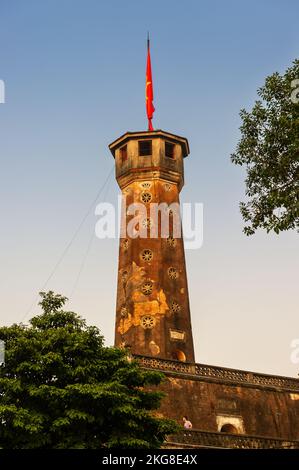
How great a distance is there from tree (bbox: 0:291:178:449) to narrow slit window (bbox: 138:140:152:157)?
58.5ft

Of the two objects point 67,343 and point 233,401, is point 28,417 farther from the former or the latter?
point 233,401

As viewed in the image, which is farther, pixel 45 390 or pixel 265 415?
pixel 265 415

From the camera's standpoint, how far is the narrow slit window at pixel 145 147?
37.0 m

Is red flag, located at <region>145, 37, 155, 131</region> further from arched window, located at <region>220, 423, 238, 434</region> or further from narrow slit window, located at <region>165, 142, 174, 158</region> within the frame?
arched window, located at <region>220, 423, 238, 434</region>

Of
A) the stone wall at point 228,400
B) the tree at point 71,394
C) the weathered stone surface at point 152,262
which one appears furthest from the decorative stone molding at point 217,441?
the weathered stone surface at point 152,262

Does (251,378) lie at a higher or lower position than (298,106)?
lower

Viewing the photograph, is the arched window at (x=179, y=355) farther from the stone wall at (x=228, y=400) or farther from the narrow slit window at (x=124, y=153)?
the narrow slit window at (x=124, y=153)

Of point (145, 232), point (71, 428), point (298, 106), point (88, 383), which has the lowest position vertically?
point (71, 428)

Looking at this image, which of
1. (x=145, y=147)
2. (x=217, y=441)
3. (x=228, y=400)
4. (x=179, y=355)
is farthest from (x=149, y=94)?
(x=217, y=441)

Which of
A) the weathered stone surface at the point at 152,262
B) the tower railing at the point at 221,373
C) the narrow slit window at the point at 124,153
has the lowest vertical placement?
the tower railing at the point at 221,373

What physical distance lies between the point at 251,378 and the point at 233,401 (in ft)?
5.77

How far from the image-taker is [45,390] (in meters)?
18.4

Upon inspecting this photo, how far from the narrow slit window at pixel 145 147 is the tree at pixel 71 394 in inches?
702

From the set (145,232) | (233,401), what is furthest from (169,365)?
(145,232)
